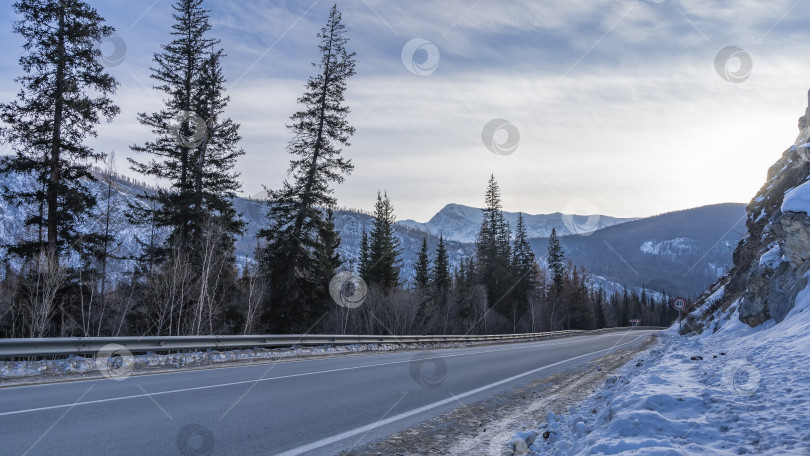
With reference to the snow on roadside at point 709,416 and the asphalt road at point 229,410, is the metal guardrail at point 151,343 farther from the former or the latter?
the snow on roadside at point 709,416

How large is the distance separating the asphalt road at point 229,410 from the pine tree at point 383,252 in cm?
3423

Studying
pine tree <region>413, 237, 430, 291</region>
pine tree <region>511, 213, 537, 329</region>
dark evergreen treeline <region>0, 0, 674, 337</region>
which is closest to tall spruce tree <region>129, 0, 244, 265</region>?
dark evergreen treeline <region>0, 0, 674, 337</region>

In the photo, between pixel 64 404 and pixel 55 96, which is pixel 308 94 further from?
pixel 64 404

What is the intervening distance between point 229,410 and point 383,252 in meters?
41.2

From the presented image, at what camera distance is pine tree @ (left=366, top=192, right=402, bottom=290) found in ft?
151

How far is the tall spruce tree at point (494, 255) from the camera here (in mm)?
61125

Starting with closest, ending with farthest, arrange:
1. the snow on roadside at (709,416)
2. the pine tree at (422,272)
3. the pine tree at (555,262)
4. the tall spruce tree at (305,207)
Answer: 1. the snow on roadside at (709,416)
2. the tall spruce tree at (305,207)
3. the pine tree at (422,272)
4. the pine tree at (555,262)

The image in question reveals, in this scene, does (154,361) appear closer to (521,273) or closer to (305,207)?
(305,207)

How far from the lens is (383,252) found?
4769 centimetres

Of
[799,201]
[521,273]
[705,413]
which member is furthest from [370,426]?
[521,273]

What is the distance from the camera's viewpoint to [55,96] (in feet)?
57.1

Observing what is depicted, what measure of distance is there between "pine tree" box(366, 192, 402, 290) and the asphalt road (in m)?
34.2

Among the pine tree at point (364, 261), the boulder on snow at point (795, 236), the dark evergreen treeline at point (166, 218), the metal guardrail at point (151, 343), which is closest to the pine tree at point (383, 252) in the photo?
the pine tree at point (364, 261)

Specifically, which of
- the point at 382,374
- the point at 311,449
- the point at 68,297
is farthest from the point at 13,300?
the point at 311,449
